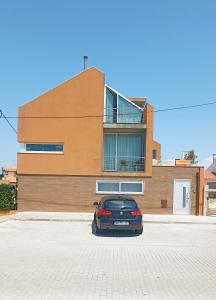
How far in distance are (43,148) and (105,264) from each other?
610 inches

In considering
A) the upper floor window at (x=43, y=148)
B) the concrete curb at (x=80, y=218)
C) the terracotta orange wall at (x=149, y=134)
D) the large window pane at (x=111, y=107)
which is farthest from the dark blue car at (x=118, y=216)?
the large window pane at (x=111, y=107)

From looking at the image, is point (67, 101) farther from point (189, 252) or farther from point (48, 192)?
point (189, 252)

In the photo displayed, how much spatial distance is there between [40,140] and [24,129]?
1.21 m

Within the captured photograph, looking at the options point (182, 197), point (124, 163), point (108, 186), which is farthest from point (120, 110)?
point (182, 197)

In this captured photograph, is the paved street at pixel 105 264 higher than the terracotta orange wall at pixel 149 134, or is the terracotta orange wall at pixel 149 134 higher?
the terracotta orange wall at pixel 149 134

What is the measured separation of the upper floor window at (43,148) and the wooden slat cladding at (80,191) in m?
1.53

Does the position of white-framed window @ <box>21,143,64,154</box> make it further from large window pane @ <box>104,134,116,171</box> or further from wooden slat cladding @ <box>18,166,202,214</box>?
large window pane @ <box>104,134,116,171</box>

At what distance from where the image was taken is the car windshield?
1630 cm

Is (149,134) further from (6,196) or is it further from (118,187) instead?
(6,196)

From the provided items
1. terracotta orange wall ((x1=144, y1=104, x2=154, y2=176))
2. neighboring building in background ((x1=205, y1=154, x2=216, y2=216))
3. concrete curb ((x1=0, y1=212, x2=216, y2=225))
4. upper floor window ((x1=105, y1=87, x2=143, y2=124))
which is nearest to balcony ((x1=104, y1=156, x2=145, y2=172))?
terracotta orange wall ((x1=144, y1=104, x2=154, y2=176))

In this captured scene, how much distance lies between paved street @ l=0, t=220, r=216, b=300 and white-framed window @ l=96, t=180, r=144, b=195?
7060 millimetres

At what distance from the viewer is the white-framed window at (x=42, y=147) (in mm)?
25328

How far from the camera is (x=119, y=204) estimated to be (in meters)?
16.4

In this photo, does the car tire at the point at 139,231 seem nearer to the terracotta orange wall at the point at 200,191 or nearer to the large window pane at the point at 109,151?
the terracotta orange wall at the point at 200,191
